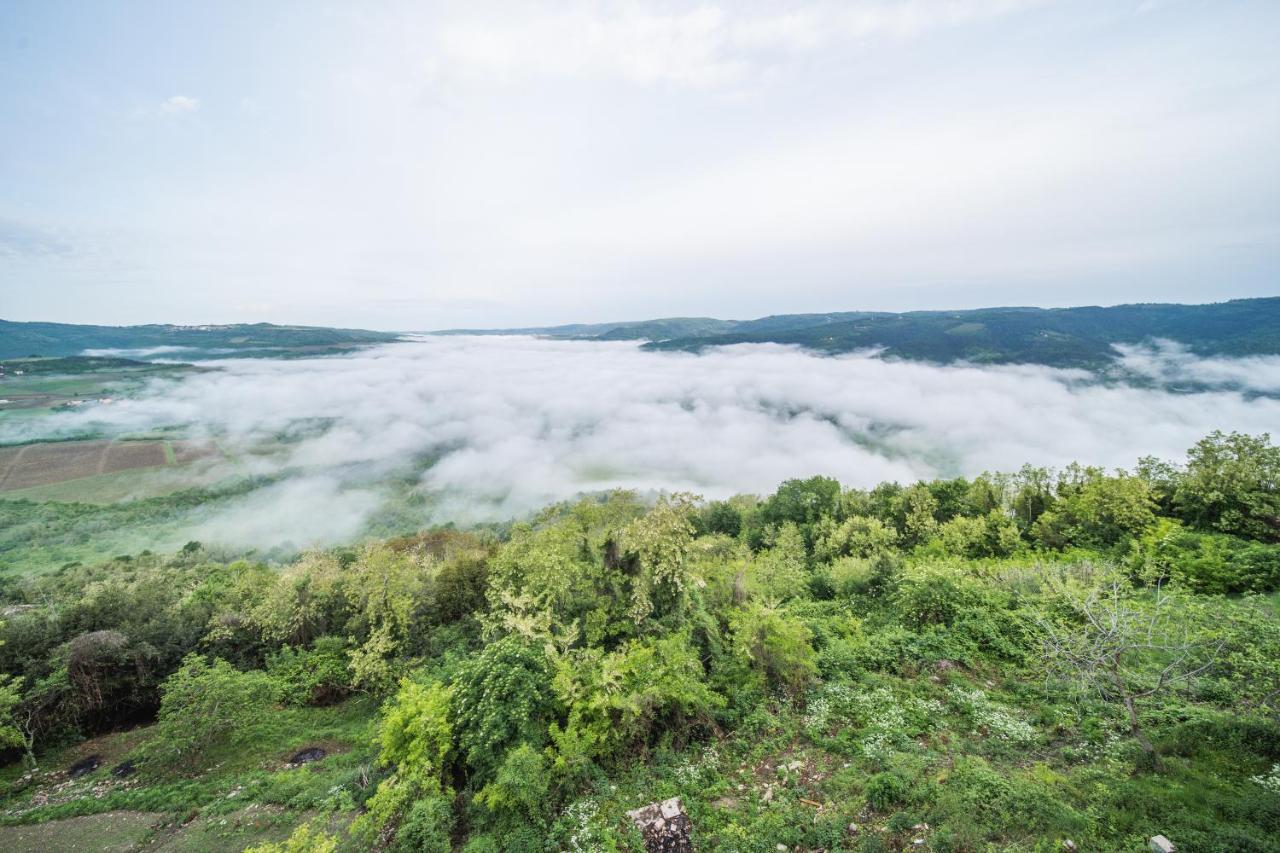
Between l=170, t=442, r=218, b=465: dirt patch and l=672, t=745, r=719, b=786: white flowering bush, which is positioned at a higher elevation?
l=672, t=745, r=719, b=786: white flowering bush

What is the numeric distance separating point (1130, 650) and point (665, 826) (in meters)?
12.7

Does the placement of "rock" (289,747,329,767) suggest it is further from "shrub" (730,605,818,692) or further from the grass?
"shrub" (730,605,818,692)

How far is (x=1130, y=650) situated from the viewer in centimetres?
1203

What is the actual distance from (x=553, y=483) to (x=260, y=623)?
159876 millimetres

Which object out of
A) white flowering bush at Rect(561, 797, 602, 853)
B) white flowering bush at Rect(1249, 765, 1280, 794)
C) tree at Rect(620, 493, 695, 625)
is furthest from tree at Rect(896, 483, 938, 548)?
white flowering bush at Rect(561, 797, 602, 853)

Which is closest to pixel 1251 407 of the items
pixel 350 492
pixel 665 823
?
pixel 665 823

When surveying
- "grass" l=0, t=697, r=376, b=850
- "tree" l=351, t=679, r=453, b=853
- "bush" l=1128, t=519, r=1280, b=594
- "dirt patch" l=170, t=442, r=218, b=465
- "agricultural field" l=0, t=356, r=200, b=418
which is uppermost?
"agricultural field" l=0, t=356, r=200, b=418

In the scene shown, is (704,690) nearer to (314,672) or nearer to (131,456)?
(314,672)

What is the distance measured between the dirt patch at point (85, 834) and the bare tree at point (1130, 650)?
25.4 m

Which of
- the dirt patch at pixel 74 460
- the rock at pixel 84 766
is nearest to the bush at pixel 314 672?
the rock at pixel 84 766

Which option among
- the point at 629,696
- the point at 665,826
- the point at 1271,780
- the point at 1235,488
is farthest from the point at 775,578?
the point at 1235,488

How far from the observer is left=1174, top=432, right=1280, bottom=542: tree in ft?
72.8

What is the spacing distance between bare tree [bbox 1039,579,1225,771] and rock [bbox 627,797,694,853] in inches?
335

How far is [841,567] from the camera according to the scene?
29.9 metres
